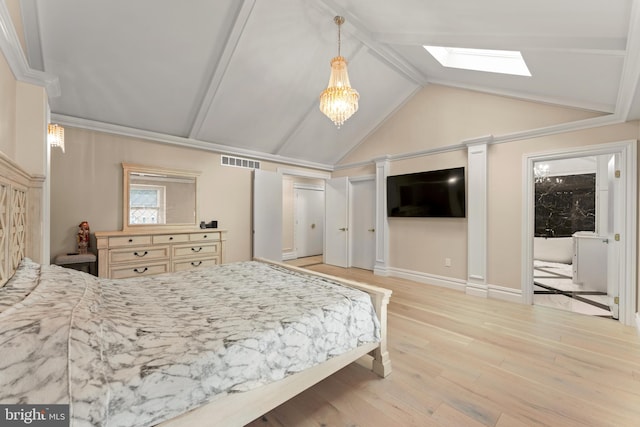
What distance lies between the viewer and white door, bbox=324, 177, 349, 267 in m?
5.60

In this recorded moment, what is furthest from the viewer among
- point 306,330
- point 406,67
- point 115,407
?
point 406,67

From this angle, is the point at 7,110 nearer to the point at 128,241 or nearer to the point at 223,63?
the point at 128,241

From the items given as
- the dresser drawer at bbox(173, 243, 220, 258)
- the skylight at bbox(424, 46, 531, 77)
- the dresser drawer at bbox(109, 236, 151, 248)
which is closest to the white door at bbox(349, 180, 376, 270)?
the skylight at bbox(424, 46, 531, 77)

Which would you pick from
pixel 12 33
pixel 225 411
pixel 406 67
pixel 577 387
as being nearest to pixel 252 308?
pixel 225 411

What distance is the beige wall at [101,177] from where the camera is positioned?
123 inches

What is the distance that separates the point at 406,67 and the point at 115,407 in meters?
4.48

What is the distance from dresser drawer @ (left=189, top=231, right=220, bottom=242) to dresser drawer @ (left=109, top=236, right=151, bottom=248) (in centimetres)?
54

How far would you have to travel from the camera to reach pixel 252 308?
5.13 ft

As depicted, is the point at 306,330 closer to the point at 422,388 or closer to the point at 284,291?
the point at 284,291

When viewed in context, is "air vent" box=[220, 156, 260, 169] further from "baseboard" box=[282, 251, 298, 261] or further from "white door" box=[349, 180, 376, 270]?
"baseboard" box=[282, 251, 298, 261]

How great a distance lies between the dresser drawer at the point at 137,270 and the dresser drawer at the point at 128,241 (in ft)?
0.89

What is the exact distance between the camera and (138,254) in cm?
327

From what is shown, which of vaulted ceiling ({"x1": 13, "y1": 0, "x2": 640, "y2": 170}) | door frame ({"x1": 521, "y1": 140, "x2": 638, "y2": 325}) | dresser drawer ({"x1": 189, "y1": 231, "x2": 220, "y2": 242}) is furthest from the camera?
dresser drawer ({"x1": 189, "y1": 231, "x2": 220, "y2": 242})

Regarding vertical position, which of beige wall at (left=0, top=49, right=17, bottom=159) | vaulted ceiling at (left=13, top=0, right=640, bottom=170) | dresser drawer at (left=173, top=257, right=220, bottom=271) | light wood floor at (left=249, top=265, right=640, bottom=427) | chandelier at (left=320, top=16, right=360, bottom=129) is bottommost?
light wood floor at (left=249, top=265, right=640, bottom=427)
